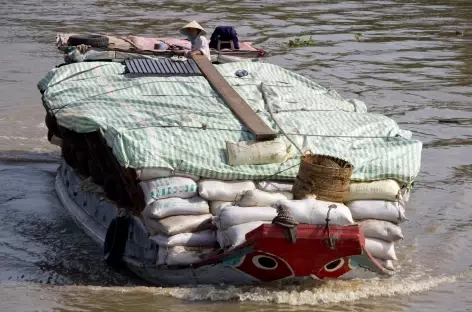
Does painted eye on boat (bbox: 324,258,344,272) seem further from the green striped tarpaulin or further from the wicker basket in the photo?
the green striped tarpaulin

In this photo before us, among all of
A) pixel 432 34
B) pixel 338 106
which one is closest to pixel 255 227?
pixel 338 106

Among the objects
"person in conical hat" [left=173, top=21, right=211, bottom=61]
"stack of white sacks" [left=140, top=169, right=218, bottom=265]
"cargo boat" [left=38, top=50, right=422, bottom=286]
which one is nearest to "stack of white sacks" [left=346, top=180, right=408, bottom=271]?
"cargo boat" [left=38, top=50, right=422, bottom=286]

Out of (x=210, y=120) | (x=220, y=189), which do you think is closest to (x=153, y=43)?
(x=210, y=120)

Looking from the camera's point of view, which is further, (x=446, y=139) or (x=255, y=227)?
(x=446, y=139)

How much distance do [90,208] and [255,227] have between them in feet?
8.15

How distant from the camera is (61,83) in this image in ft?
28.2

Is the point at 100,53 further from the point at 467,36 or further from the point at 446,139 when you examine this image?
the point at 467,36

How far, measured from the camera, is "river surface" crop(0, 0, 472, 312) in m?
7.15

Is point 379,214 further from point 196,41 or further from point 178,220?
point 196,41

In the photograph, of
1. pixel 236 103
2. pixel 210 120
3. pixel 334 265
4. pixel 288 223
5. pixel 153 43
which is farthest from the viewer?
pixel 153 43

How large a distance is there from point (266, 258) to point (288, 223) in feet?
1.54

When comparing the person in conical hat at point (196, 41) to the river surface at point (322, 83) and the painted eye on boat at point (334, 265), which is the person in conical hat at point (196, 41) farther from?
the painted eye on boat at point (334, 265)

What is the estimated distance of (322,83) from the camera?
15.3 metres

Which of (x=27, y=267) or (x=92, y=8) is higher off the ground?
(x=27, y=267)
